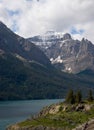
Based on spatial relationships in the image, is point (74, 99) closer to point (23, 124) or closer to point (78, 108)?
point (78, 108)

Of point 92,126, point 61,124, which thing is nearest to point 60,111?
point 61,124

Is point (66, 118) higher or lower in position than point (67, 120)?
higher

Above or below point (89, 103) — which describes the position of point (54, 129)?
below

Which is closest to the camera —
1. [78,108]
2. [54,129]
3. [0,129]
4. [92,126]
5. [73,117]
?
[92,126]

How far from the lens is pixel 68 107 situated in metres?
165

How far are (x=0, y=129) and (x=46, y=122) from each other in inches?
1500

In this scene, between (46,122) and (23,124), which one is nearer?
(46,122)

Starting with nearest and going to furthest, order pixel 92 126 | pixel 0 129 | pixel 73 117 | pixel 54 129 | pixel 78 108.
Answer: pixel 92 126
pixel 54 129
pixel 73 117
pixel 78 108
pixel 0 129

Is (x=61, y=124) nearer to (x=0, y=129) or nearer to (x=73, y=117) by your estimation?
(x=73, y=117)

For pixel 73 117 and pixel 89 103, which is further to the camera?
pixel 89 103

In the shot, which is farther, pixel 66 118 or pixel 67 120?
pixel 66 118

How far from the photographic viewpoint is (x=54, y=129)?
134 meters

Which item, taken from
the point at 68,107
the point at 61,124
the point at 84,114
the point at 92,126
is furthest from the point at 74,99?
the point at 92,126

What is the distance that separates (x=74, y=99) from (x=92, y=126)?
8308 centimetres
